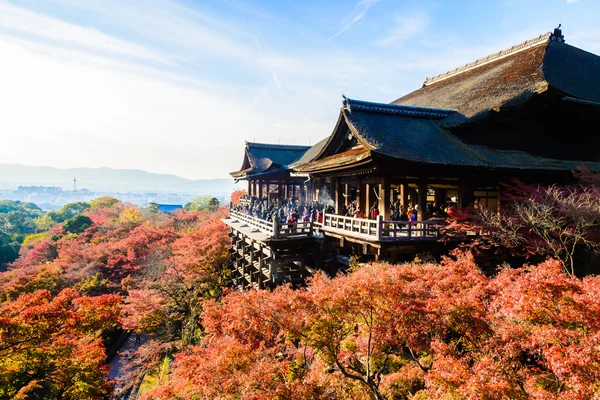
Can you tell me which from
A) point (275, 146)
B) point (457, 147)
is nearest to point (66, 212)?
point (275, 146)

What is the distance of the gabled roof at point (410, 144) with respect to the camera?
11758mm

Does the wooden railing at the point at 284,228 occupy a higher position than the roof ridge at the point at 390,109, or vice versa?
the roof ridge at the point at 390,109

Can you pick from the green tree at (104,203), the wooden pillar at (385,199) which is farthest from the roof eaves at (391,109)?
the green tree at (104,203)

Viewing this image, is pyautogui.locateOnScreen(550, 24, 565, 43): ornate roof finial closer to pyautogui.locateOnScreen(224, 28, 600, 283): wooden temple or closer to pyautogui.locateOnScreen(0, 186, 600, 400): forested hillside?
pyautogui.locateOnScreen(224, 28, 600, 283): wooden temple

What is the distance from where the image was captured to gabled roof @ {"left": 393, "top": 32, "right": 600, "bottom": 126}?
1405cm

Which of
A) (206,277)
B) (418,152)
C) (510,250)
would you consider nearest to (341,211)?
(418,152)

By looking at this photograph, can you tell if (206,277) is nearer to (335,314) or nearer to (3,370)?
(3,370)

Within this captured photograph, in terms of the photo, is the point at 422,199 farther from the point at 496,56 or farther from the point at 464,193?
the point at 496,56

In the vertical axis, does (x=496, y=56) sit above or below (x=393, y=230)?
above

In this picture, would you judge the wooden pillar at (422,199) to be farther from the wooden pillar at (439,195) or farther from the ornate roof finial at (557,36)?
the ornate roof finial at (557,36)

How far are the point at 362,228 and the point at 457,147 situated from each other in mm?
5180

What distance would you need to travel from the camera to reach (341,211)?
16141mm

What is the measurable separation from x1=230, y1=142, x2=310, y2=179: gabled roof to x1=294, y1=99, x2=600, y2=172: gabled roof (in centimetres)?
1019

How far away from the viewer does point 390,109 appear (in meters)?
14.3
